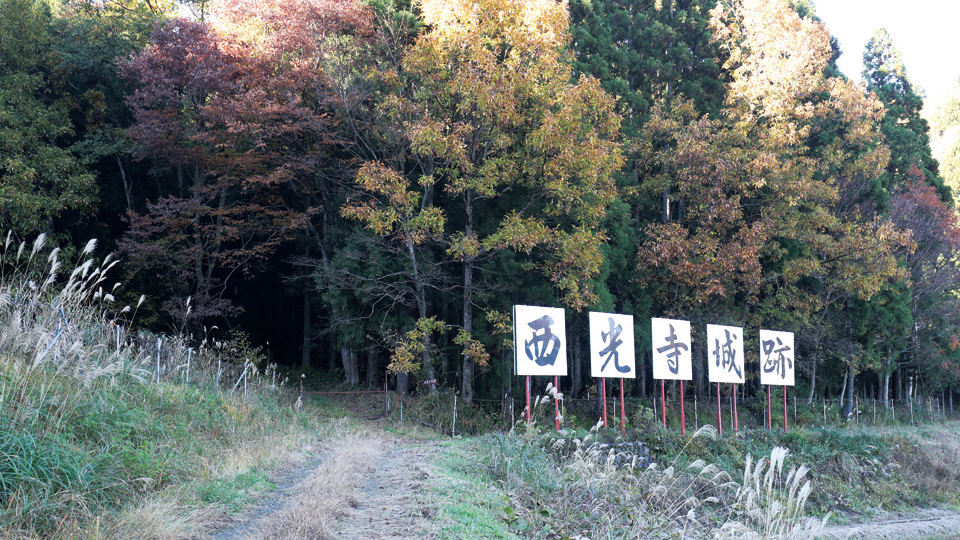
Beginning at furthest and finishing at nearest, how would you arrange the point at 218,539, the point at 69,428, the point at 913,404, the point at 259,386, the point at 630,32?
the point at 913,404 → the point at 630,32 → the point at 259,386 → the point at 69,428 → the point at 218,539

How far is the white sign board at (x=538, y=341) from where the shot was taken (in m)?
10.2

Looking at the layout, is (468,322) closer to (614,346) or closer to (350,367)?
(614,346)

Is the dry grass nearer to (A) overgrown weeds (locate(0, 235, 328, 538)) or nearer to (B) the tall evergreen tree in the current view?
(A) overgrown weeds (locate(0, 235, 328, 538))

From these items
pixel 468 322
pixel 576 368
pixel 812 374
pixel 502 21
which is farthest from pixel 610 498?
pixel 812 374

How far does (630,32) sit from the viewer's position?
22734 mm

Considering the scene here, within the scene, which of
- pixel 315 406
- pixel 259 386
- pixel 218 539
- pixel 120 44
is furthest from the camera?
pixel 120 44

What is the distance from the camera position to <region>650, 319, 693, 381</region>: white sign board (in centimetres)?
1220

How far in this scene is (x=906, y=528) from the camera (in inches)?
425

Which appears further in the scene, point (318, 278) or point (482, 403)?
point (318, 278)

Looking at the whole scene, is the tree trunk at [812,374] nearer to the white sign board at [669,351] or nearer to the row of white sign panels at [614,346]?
the row of white sign panels at [614,346]

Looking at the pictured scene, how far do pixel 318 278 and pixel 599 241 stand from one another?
7437mm

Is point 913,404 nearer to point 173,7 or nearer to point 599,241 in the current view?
point 599,241

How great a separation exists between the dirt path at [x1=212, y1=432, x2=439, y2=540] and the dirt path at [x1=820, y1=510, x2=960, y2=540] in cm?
638

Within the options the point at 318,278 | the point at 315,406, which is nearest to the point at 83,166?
the point at 318,278
